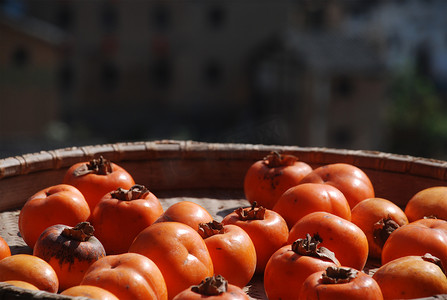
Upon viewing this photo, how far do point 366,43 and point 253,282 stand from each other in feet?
81.1

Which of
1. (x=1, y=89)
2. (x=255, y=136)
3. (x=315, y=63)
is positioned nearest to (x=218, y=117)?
(x=315, y=63)

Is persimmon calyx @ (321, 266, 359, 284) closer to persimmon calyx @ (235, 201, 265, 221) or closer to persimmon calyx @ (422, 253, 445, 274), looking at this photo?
persimmon calyx @ (422, 253, 445, 274)

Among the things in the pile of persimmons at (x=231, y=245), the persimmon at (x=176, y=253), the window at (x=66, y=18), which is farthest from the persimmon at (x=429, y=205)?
the window at (x=66, y=18)

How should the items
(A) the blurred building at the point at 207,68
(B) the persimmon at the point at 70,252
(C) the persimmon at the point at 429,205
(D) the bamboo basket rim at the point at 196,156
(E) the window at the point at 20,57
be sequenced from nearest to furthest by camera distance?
(B) the persimmon at the point at 70,252, (C) the persimmon at the point at 429,205, (D) the bamboo basket rim at the point at 196,156, (E) the window at the point at 20,57, (A) the blurred building at the point at 207,68

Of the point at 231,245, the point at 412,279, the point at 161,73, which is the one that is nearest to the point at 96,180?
the point at 231,245

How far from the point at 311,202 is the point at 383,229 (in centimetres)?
27

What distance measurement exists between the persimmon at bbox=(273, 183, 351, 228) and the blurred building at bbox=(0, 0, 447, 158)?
22.2 metres

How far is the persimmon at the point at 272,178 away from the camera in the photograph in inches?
110

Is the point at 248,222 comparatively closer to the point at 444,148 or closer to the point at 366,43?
the point at 366,43

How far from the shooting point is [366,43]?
25781 mm

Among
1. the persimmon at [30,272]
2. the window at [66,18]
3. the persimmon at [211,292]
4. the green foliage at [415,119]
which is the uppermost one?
the window at [66,18]

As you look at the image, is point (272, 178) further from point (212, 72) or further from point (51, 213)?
point (212, 72)

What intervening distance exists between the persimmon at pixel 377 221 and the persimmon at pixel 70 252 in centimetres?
97

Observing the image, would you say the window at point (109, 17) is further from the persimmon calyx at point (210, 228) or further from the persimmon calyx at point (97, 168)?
the persimmon calyx at point (210, 228)
